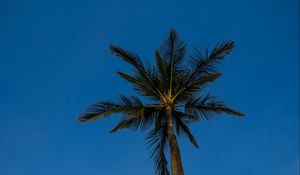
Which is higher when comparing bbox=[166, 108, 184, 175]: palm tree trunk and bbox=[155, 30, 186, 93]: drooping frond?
bbox=[155, 30, 186, 93]: drooping frond

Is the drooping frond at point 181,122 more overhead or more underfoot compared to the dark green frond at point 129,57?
more underfoot

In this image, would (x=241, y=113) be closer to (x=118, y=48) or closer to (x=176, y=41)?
(x=176, y=41)

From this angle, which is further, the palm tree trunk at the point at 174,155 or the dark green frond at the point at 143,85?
the dark green frond at the point at 143,85

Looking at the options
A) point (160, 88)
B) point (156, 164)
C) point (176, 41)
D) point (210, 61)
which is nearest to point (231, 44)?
point (210, 61)

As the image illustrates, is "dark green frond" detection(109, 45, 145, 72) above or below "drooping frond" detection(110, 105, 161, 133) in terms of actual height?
above

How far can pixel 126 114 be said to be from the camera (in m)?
12.1

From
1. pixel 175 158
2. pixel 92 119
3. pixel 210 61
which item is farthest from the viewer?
pixel 210 61

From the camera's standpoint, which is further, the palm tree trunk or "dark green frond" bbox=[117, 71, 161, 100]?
"dark green frond" bbox=[117, 71, 161, 100]

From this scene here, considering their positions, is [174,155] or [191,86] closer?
[174,155]

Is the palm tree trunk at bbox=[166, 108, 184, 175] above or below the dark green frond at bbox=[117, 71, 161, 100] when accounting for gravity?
below

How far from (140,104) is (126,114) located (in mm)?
595

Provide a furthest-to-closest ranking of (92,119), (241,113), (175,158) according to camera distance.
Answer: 1. (241,113)
2. (92,119)
3. (175,158)

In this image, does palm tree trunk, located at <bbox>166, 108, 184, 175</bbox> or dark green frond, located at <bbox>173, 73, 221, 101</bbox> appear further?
dark green frond, located at <bbox>173, 73, 221, 101</bbox>

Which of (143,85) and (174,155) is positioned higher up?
(143,85)
